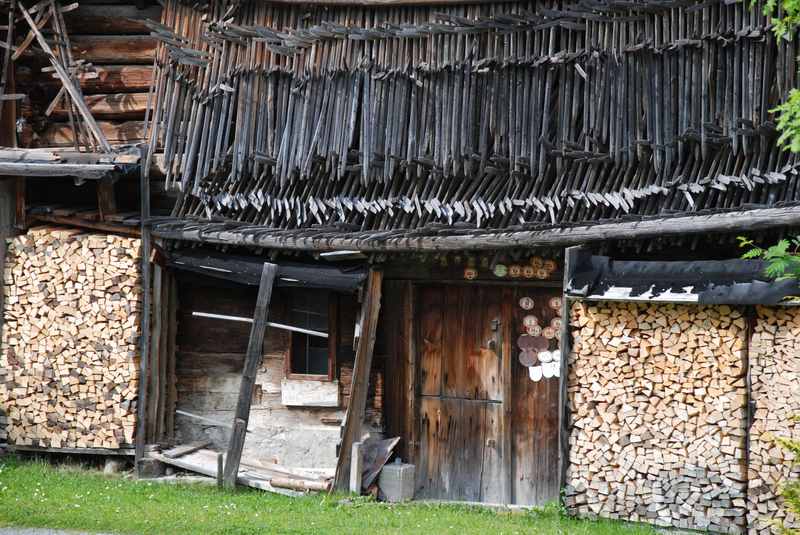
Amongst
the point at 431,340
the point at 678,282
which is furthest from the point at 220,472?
the point at 678,282

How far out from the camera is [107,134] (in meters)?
14.7

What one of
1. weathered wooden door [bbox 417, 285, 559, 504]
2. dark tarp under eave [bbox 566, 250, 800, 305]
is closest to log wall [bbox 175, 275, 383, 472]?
weathered wooden door [bbox 417, 285, 559, 504]

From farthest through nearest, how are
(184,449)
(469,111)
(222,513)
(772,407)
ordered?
(184,449), (469,111), (222,513), (772,407)

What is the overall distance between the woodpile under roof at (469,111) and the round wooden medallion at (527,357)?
5.05ft

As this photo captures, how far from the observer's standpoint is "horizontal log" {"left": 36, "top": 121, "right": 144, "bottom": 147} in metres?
14.6

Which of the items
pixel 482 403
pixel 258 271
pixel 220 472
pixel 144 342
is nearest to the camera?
pixel 220 472

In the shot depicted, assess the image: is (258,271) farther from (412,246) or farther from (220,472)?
(220,472)

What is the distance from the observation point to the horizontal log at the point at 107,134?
14.6 m

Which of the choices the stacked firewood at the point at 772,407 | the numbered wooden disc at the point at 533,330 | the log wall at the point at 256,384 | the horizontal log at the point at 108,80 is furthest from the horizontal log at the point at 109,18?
the stacked firewood at the point at 772,407

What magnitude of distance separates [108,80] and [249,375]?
472cm

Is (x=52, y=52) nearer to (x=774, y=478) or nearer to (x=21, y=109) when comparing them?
(x=21, y=109)

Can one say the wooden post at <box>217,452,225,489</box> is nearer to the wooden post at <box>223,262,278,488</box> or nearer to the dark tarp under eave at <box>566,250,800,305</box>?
the wooden post at <box>223,262,278,488</box>

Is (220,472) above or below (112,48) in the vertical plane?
below

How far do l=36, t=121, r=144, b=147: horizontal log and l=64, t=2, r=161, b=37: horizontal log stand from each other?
4.16 ft
